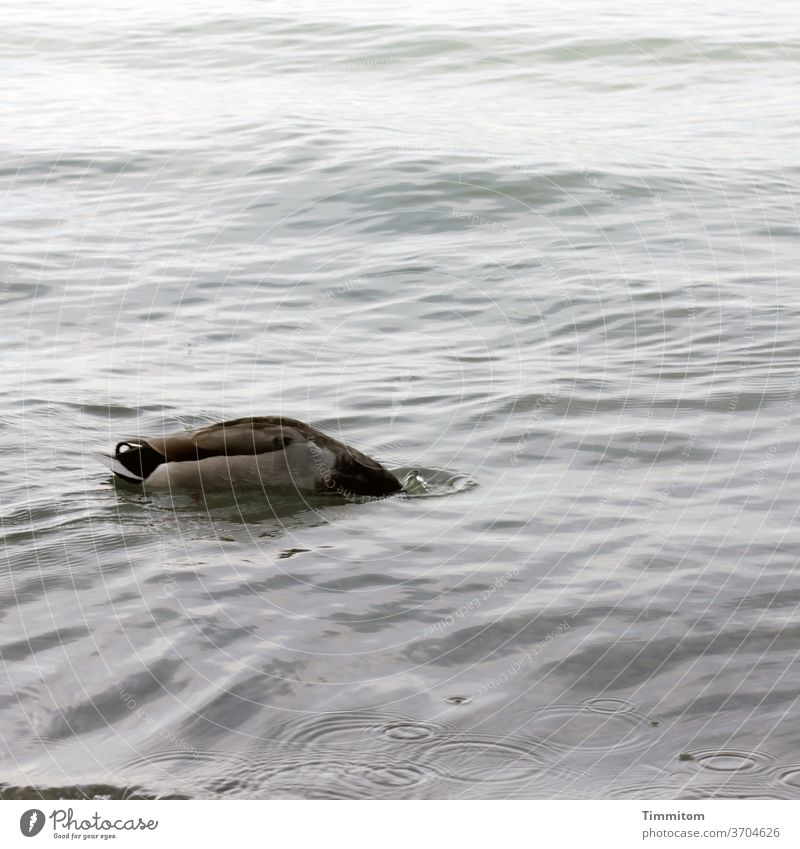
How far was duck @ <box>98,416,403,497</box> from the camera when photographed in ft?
29.6

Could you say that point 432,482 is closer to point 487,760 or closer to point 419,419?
point 419,419

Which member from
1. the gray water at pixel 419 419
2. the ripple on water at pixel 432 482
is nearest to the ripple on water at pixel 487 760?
the gray water at pixel 419 419

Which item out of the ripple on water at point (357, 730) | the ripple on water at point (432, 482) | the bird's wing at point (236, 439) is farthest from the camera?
the ripple on water at point (432, 482)

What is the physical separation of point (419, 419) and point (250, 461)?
215cm

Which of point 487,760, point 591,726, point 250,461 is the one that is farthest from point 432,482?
point 487,760

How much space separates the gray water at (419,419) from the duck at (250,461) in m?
0.19

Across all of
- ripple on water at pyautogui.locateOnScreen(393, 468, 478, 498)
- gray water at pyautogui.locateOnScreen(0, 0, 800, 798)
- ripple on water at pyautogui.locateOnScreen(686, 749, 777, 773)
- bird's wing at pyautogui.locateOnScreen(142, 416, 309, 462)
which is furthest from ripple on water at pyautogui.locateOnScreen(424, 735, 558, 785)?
bird's wing at pyautogui.locateOnScreen(142, 416, 309, 462)

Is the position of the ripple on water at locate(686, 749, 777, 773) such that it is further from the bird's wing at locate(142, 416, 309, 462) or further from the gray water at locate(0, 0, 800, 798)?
the bird's wing at locate(142, 416, 309, 462)

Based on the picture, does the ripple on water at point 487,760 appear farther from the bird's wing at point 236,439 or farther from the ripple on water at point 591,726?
the bird's wing at point 236,439

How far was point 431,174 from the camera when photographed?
18.2 meters

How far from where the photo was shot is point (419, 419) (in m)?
10.8

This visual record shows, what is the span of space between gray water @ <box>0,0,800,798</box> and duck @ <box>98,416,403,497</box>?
19 cm

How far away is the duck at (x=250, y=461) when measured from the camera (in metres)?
9.01

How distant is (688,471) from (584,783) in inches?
160
